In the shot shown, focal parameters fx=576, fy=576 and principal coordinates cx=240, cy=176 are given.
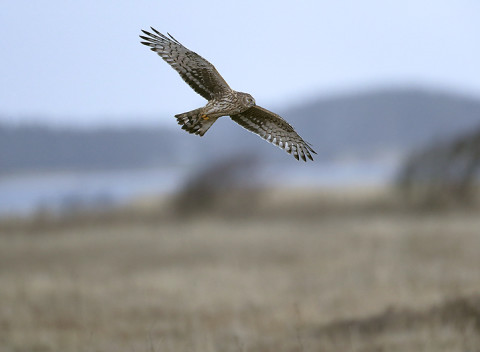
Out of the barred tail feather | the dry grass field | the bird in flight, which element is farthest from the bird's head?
the dry grass field

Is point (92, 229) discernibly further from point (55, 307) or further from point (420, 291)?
point (420, 291)

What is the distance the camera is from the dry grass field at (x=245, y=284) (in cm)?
963

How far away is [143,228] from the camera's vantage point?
28.9m

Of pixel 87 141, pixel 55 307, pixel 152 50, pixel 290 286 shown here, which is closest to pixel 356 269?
pixel 290 286

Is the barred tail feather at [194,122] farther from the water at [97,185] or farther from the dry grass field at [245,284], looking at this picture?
the water at [97,185]

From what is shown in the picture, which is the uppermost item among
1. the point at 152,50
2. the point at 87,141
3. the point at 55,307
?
the point at 87,141

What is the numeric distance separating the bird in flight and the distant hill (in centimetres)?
18

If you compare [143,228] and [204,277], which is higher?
[143,228]

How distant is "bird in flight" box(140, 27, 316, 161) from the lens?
3.55m

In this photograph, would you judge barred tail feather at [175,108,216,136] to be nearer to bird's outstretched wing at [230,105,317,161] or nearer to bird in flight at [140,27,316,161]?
bird in flight at [140,27,316,161]

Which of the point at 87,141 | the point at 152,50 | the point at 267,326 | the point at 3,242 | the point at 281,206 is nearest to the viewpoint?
the point at 152,50

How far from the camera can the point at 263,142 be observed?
4394 cm

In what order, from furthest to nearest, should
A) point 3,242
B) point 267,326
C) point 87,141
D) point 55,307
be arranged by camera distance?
point 3,242 → point 87,141 → point 55,307 → point 267,326

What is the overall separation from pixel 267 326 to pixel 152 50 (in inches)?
313
